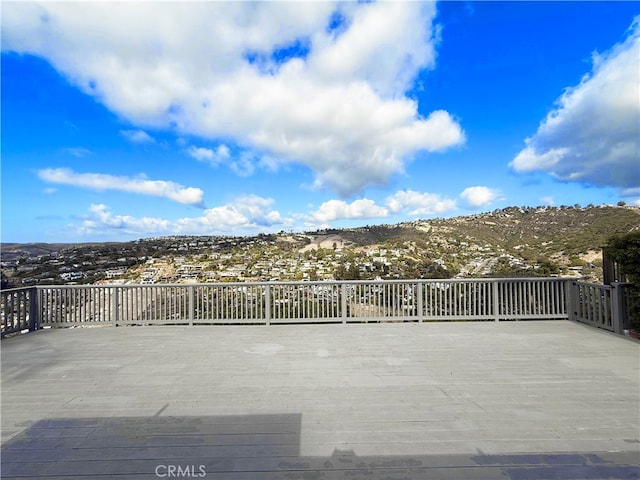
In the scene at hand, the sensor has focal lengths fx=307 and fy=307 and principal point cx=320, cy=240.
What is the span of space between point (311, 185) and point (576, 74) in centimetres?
1041

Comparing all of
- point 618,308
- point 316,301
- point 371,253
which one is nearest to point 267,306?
point 316,301

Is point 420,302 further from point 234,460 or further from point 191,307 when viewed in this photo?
point 234,460

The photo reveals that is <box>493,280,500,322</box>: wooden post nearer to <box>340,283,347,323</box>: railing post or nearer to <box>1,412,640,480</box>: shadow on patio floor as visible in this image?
<box>340,283,347,323</box>: railing post

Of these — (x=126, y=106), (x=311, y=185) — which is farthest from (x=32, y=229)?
(x=311, y=185)

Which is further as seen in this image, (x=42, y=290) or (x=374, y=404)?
(x=42, y=290)

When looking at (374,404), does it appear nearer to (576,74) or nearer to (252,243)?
(576,74)

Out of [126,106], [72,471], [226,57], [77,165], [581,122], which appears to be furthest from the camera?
[77,165]

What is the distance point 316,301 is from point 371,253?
5805 mm

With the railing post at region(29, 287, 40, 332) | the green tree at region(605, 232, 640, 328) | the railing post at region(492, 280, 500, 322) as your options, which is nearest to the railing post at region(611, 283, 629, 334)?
the green tree at region(605, 232, 640, 328)

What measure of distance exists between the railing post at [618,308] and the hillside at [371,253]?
3.85ft

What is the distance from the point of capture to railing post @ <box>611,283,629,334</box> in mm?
4770

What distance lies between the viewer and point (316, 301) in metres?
Result: 5.85

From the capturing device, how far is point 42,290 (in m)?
5.75

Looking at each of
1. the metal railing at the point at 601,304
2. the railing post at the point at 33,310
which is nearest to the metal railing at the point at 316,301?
Result: the metal railing at the point at 601,304
